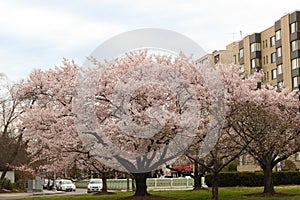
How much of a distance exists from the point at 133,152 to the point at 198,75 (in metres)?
4.81

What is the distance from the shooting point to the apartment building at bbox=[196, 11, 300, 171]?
67000mm

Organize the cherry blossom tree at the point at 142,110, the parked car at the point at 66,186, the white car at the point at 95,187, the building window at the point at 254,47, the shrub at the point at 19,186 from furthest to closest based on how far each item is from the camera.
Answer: the building window at the point at 254,47
the shrub at the point at 19,186
the parked car at the point at 66,186
the white car at the point at 95,187
the cherry blossom tree at the point at 142,110

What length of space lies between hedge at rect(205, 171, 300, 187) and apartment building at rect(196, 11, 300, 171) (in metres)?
16.6

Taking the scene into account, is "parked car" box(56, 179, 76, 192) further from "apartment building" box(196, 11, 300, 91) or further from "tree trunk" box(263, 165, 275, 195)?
"tree trunk" box(263, 165, 275, 195)

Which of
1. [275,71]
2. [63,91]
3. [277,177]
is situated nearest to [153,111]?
[63,91]

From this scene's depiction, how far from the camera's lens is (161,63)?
26.0m

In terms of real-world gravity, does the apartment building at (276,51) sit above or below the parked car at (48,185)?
above

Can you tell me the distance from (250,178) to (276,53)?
35.9 meters

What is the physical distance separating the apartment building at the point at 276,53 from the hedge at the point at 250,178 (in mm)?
16616

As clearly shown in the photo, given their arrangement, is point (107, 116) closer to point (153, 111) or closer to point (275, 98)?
point (153, 111)

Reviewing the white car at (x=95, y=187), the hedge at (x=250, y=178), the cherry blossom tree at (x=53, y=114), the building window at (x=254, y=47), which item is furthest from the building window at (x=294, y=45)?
the cherry blossom tree at (x=53, y=114)

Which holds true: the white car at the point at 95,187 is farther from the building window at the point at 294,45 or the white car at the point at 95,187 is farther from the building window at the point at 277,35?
the building window at the point at 277,35

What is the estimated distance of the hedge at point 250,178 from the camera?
1585 inches

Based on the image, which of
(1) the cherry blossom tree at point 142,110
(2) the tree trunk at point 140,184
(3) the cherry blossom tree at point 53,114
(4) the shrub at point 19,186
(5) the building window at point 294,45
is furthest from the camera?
(5) the building window at point 294,45
